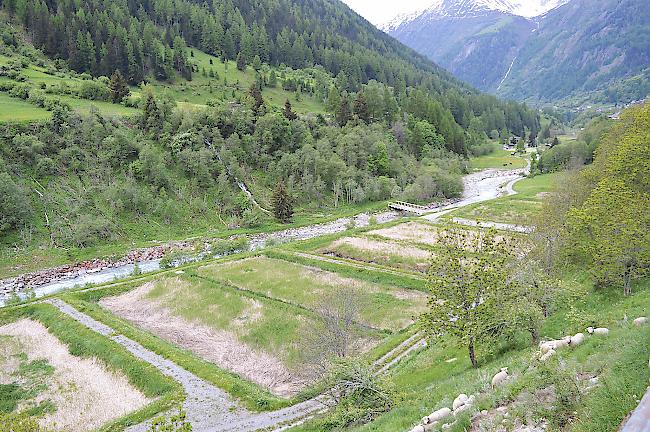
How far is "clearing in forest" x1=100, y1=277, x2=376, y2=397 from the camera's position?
2714cm

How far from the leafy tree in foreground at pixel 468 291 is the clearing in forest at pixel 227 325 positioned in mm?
10532

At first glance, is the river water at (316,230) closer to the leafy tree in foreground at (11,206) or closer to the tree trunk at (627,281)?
the leafy tree in foreground at (11,206)

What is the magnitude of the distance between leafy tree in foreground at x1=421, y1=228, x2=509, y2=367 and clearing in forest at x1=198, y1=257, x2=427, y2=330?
44.4ft

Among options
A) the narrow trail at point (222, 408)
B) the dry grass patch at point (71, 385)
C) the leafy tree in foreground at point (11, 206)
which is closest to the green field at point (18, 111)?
the leafy tree in foreground at point (11, 206)

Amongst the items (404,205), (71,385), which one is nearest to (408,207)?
(404,205)

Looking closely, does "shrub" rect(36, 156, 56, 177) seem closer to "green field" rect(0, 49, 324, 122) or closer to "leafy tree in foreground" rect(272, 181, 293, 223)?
"green field" rect(0, 49, 324, 122)

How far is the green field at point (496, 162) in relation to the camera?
127688 mm

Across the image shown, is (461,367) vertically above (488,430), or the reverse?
(488,430)

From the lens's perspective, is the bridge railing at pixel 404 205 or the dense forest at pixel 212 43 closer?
the bridge railing at pixel 404 205

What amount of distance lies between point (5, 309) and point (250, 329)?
23021 mm

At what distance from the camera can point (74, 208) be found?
5612 cm

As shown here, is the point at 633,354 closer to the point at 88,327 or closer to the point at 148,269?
the point at 88,327

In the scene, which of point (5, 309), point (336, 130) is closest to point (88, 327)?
point (5, 309)

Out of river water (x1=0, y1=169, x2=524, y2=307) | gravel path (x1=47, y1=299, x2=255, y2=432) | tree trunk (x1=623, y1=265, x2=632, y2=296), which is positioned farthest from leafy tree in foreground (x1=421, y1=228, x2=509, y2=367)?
river water (x1=0, y1=169, x2=524, y2=307)
